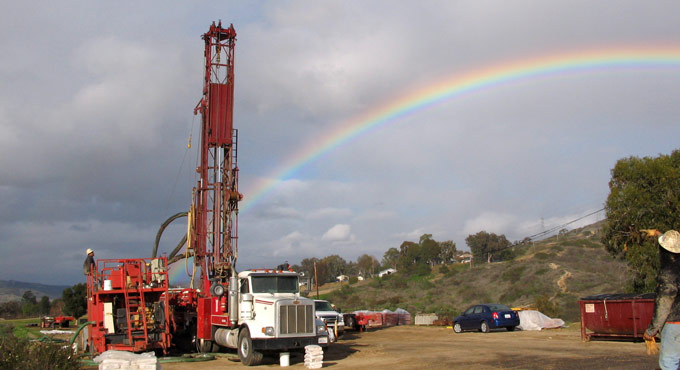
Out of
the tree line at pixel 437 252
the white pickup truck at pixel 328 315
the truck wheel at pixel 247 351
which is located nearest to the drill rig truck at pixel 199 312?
the truck wheel at pixel 247 351

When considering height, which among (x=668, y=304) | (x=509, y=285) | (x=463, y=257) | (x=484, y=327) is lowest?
(x=484, y=327)

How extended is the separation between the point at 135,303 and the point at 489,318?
17.5 meters

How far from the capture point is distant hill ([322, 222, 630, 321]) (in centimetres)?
5112

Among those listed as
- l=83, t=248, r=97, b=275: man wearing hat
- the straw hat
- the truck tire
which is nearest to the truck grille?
l=83, t=248, r=97, b=275: man wearing hat

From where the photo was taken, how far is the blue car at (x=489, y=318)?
28.7m

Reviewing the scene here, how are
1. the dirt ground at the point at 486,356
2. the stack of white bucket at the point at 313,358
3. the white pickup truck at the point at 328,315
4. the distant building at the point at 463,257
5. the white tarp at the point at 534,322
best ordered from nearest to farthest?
the dirt ground at the point at 486,356 → the stack of white bucket at the point at 313,358 → the white pickup truck at the point at 328,315 → the white tarp at the point at 534,322 → the distant building at the point at 463,257

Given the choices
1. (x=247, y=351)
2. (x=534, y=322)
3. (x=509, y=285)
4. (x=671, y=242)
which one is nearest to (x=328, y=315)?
(x=247, y=351)

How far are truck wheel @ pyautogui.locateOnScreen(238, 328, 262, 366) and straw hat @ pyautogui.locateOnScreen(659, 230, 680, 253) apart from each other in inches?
488

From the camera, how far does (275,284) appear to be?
1802cm

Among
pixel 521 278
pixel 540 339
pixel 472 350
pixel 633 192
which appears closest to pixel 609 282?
pixel 521 278

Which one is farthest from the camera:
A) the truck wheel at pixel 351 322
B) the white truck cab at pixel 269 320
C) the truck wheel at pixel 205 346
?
the truck wheel at pixel 351 322

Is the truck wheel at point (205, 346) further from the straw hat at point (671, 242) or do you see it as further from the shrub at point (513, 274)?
the shrub at point (513, 274)

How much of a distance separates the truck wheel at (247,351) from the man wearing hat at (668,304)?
1194 cm

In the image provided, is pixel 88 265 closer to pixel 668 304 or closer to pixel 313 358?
pixel 313 358
